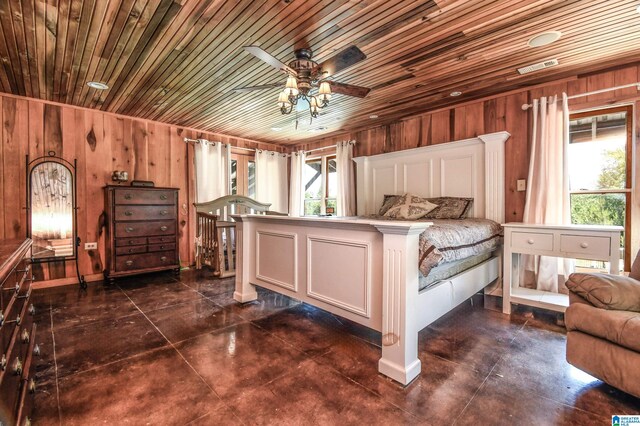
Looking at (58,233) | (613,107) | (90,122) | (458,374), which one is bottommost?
(458,374)

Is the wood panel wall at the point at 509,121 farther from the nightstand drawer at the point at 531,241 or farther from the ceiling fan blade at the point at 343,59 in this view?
the ceiling fan blade at the point at 343,59

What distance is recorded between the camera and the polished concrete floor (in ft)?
4.61

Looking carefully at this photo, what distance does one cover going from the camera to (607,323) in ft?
4.92

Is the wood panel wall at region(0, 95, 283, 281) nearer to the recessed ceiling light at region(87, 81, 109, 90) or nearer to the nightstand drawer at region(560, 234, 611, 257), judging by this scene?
the recessed ceiling light at region(87, 81, 109, 90)

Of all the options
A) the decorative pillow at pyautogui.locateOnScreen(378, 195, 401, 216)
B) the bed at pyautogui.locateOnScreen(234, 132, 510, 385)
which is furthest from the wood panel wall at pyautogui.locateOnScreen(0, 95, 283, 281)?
the decorative pillow at pyautogui.locateOnScreen(378, 195, 401, 216)

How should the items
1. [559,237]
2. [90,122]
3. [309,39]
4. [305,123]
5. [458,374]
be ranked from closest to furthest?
[458,374], [309,39], [559,237], [90,122], [305,123]

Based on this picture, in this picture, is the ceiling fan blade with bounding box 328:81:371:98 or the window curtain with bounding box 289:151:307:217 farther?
the window curtain with bounding box 289:151:307:217

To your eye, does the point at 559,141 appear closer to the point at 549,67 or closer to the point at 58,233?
the point at 549,67

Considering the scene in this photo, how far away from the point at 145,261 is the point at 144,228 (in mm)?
462

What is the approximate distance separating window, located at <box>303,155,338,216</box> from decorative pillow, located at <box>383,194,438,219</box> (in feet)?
→ 7.05

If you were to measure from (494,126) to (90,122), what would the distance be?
5399 mm

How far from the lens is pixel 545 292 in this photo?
2.84 m

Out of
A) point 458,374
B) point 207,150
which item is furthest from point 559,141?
point 207,150

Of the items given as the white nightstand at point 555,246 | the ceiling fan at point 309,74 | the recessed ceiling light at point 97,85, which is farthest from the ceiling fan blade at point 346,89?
the recessed ceiling light at point 97,85
